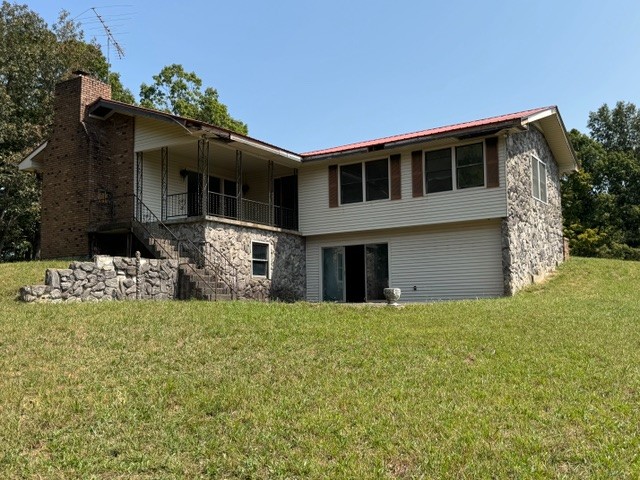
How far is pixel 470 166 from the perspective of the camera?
1554 cm

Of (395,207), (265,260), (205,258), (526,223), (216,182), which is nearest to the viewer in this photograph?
(205,258)

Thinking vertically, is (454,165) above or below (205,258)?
above

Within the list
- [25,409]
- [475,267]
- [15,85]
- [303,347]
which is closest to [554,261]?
[475,267]

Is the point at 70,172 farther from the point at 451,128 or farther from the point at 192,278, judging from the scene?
the point at 451,128

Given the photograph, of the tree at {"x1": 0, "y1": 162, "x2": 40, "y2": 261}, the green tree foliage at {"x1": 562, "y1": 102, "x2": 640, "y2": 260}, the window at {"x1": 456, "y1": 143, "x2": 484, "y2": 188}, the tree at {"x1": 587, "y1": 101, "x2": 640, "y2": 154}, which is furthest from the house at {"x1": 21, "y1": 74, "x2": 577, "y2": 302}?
the tree at {"x1": 587, "y1": 101, "x2": 640, "y2": 154}

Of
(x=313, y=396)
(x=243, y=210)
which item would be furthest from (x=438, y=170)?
(x=313, y=396)

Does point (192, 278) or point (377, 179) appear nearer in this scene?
point (192, 278)

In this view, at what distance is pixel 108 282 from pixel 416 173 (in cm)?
869

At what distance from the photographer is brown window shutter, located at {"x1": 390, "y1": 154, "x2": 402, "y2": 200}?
16.6m

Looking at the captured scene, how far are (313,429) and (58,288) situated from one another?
323 inches

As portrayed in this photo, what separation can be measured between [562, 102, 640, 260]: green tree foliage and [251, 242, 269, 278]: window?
69.3ft

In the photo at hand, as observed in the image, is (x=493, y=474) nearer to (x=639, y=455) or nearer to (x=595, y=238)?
(x=639, y=455)

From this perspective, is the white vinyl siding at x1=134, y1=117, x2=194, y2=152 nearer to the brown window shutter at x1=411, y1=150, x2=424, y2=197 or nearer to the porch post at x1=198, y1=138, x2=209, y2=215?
the porch post at x1=198, y1=138, x2=209, y2=215

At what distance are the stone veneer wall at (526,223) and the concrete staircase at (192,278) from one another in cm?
731
